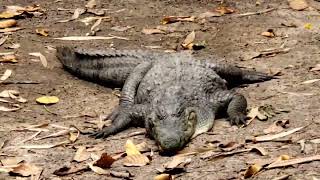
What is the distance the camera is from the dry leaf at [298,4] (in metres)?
9.45

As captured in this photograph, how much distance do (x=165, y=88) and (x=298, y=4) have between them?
156 inches

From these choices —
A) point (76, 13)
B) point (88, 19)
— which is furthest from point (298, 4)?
point (76, 13)

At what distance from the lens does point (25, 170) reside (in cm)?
502

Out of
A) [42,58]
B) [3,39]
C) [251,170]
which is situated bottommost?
[42,58]

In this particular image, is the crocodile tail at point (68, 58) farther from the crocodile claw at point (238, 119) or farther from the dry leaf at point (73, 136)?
the crocodile claw at point (238, 119)

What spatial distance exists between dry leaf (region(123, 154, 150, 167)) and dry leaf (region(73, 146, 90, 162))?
35 centimetres

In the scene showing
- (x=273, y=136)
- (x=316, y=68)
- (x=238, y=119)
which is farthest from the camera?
(x=316, y=68)

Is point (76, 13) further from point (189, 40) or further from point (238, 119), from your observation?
point (238, 119)

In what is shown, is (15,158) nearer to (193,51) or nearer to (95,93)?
(95,93)

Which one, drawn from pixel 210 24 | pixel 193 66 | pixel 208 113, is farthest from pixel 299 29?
pixel 208 113

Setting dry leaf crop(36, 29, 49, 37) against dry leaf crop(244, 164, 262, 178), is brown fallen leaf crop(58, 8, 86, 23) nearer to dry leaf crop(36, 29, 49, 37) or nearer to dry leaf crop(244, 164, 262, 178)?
dry leaf crop(36, 29, 49, 37)

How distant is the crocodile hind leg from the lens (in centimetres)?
596

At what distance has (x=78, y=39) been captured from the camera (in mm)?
8695

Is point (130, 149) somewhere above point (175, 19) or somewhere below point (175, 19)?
below
